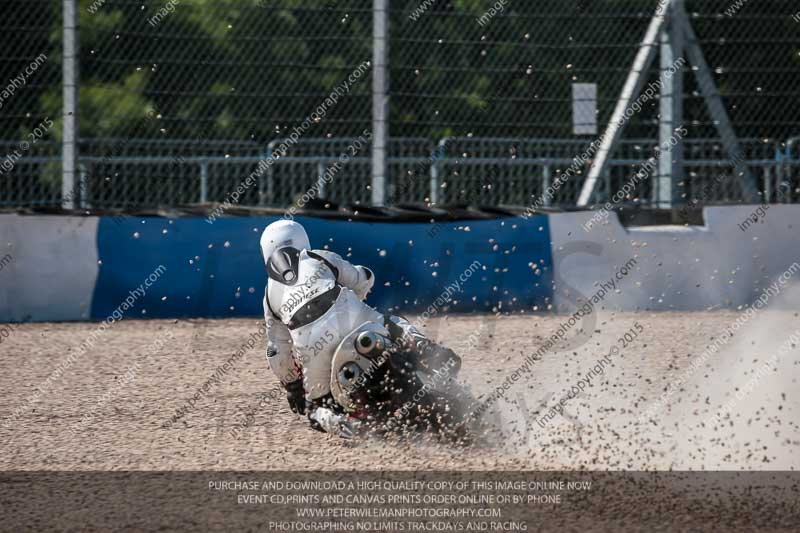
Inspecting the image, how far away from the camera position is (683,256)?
10.0 meters

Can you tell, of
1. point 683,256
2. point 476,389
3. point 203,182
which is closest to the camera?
point 476,389

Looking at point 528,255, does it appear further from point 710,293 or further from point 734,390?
point 734,390

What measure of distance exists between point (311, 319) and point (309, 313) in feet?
0.11

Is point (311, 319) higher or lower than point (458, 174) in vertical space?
lower

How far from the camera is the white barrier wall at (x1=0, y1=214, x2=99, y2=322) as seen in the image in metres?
10.0

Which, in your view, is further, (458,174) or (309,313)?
(458,174)

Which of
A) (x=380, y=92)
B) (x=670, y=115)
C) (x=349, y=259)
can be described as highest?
(x=380, y=92)

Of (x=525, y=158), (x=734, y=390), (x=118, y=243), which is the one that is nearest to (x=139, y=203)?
(x=118, y=243)

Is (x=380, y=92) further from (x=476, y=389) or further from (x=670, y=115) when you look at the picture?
(x=476, y=389)

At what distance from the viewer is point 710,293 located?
10.1 metres

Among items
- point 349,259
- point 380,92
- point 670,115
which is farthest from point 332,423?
point 670,115

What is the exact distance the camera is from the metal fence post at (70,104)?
10055 mm

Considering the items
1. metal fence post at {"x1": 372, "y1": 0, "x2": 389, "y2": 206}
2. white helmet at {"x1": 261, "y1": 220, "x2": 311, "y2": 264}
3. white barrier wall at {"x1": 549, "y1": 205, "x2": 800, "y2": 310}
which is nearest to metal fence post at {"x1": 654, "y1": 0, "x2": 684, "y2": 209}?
white barrier wall at {"x1": 549, "y1": 205, "x2": 800, "y2": 310}

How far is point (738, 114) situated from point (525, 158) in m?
2.00
